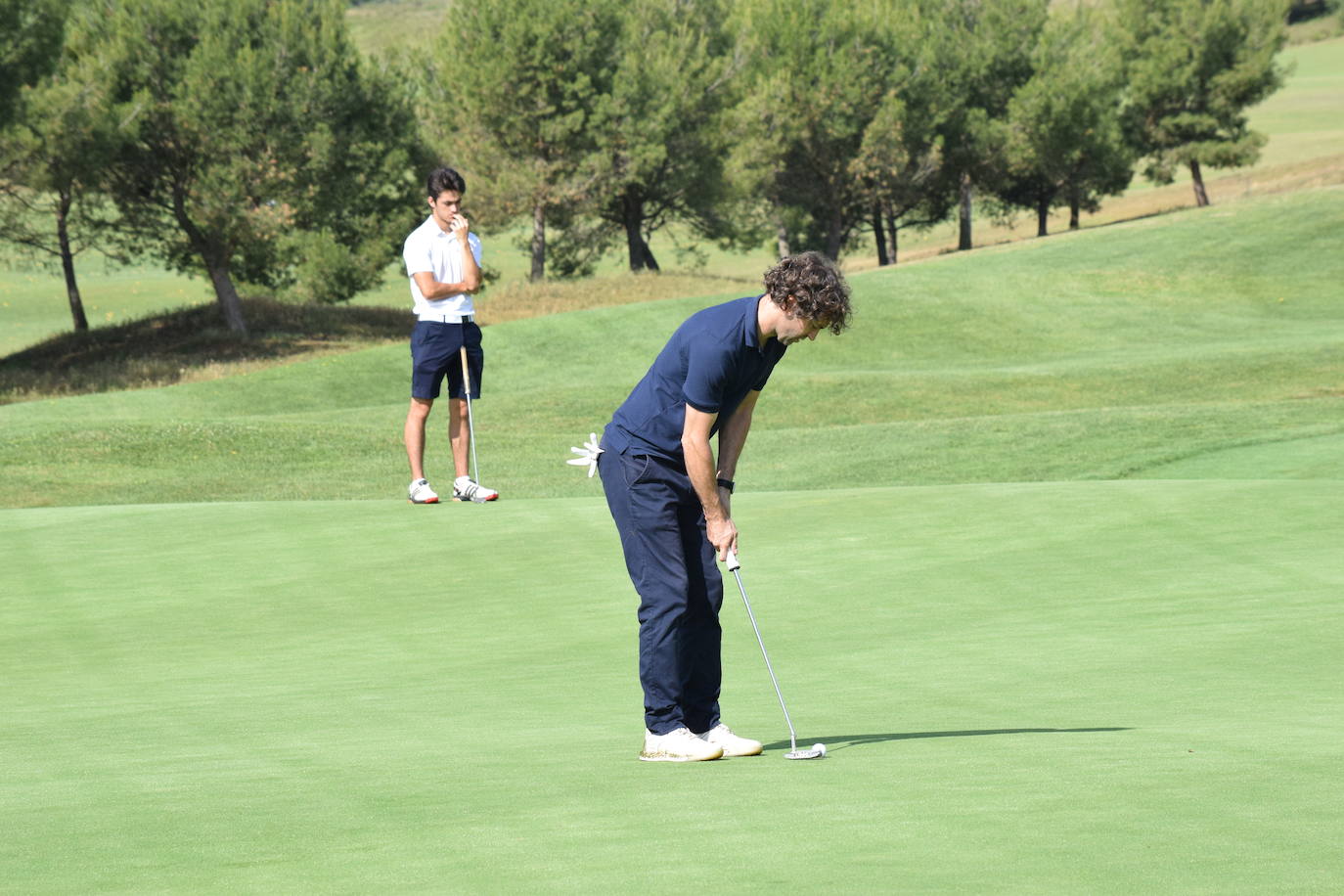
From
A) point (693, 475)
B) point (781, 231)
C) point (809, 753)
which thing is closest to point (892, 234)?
point (781, 231)

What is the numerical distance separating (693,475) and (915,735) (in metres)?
1.26

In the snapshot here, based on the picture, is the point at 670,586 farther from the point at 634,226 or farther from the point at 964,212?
the point at 964,212

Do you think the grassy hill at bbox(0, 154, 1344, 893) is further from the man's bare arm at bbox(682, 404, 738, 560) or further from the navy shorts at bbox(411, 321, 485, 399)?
the navy shorts at bbox(411, 321, 485, 399)

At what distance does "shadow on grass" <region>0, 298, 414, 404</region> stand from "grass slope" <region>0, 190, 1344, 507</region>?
681 centimetres

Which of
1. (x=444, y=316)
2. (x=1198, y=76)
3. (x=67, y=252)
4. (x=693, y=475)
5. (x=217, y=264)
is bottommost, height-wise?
(x=693, y=475)

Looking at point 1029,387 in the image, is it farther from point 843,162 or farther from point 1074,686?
point 843,162

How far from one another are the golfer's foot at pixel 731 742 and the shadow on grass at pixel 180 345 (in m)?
33.1

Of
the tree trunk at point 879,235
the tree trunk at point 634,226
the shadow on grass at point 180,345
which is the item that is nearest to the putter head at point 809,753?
the shadow on grass at point 180,345

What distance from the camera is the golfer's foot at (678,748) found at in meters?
5.35

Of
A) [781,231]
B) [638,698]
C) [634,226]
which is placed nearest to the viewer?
[638,698]

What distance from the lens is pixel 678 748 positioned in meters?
5.35

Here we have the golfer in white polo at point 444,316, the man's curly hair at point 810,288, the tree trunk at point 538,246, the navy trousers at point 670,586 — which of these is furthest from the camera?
the tree trunk at point 538,246

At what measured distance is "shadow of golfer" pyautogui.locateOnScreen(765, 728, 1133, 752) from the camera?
5504 mm

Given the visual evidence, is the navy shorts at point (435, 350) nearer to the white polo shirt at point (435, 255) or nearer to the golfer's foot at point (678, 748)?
the white polo shirt at point (435, 255)
